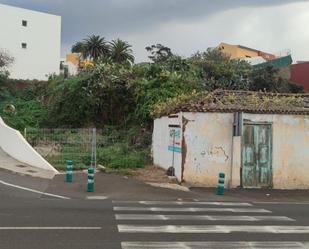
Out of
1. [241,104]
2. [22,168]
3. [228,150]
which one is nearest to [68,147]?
[22,168]

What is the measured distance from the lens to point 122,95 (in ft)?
103

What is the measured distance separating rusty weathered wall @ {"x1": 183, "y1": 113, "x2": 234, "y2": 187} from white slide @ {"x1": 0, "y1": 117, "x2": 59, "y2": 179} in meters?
5.18

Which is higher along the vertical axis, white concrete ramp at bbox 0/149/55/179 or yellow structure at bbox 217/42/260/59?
yellow structure at bbox 217/42/260/59

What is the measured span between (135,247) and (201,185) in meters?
11.0

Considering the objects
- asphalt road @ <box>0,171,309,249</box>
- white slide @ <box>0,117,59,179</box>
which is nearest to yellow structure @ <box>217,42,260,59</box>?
white slide @ <box>0,117,59,179</box>

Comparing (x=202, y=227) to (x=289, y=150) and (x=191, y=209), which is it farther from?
(x=289, y=150)

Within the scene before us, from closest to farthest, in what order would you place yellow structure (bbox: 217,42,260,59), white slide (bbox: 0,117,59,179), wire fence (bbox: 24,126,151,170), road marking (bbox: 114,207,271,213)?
road marking (bbox: 114,207,271,213), white slide (bbox: 0,117,59,179), wire fence (bbox: 24,126,151,170), yellow structure (bbox: 217,42,260,59)

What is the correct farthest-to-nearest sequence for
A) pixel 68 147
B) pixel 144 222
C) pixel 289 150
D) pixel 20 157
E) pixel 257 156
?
pixel 20 157
pixel 68 147
pixel 289 150
pixel 257 156
pixel 144 222

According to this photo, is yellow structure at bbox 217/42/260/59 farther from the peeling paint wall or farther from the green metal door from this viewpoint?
the green metal door

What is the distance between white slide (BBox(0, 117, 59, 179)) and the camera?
69.8 ft

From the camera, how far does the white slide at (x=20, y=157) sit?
21.3m

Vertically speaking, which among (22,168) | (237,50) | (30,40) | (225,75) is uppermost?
(237,50)

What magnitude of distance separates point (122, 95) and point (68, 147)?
29.0ft

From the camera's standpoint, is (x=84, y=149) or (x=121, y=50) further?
(x=121, y=50)
